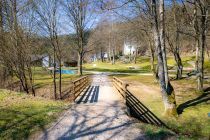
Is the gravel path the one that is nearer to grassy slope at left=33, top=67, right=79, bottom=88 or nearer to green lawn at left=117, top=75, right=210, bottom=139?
green lawn at left=117, top=75, right=210, bottom=139

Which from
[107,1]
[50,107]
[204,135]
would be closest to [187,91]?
[204,135]

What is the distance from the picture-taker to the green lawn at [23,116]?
687cm

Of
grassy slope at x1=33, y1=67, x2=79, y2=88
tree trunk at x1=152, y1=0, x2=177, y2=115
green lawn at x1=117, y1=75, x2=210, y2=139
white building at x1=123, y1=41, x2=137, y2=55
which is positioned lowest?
green lawn at x1=117, y1=75, x2=210, y2=139

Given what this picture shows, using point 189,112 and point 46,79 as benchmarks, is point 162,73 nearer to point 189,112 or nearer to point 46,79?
point 189,112

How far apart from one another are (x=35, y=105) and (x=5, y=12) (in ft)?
27.9

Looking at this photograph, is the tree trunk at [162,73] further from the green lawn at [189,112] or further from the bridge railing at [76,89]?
the bridge railing at [76,89]

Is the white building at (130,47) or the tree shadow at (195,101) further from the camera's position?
the white building at (130,47)

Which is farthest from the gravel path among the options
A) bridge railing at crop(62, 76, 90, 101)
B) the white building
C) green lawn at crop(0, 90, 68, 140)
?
the white building

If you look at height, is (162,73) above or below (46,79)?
above

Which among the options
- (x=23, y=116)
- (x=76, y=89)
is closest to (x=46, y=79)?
(x=76, y=89)

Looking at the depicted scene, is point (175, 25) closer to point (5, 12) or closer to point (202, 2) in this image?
A: point (202, 2)

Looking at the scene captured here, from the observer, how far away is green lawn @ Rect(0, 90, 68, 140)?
270 inches

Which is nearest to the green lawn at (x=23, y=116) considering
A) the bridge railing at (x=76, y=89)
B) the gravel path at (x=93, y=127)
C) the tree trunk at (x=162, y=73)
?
the gravel path at (x=93, y=127)

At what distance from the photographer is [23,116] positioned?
27.3 feet
